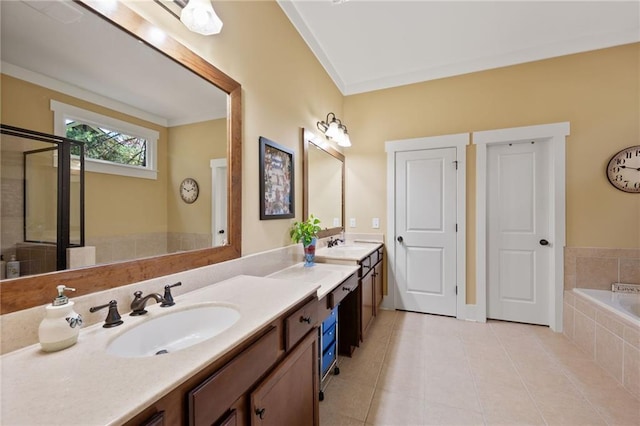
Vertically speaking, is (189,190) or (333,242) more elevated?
(189,190)

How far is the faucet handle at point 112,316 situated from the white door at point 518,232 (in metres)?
3.39

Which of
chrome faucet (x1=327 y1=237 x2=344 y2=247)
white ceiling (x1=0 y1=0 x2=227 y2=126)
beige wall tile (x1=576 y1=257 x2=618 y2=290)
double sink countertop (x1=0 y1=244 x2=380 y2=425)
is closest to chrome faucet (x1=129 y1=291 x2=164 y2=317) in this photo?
double sink countertop (x1=0 y1=244 x2=380 y2=425)

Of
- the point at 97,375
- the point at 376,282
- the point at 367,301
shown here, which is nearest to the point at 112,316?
the point at 97,375

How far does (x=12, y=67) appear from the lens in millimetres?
776

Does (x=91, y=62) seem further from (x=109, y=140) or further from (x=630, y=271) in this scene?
(x=630, y=271)

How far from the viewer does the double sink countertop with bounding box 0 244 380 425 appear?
0.49m

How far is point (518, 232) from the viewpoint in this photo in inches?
117

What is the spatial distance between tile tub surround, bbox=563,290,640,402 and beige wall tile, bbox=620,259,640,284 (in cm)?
44

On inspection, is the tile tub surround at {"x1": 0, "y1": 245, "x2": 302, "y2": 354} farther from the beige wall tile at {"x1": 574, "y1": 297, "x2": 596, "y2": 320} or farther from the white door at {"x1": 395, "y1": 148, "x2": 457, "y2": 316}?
the beige wall tile at {"x1": 574, "y1": 297, "x2": 596, "y2": 320}

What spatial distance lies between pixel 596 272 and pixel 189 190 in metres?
3.67

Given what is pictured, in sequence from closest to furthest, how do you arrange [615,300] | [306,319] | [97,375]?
[97,375] < [306,319] < [615,300]

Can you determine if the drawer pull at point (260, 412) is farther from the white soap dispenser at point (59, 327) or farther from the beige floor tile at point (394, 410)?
the beige floor tile at point (394, 410)

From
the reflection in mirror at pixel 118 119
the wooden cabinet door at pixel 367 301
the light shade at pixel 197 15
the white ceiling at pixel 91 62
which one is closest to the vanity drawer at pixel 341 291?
the wooden cabinet door at pixel 367 301

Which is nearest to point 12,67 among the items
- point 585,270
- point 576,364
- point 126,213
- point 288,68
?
point 126,213
